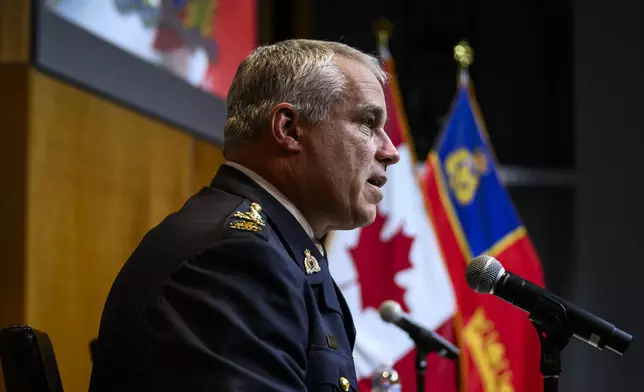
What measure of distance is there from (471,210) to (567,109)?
148cm

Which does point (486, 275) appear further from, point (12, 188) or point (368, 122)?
point (12, 188)

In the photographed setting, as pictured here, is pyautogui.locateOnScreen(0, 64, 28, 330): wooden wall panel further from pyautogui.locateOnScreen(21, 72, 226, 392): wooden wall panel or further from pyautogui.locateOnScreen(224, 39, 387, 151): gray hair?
pyautogui.locateOnScreen(224, 39, 387, 151): gray hair

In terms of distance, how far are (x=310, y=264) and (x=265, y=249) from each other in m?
0.20

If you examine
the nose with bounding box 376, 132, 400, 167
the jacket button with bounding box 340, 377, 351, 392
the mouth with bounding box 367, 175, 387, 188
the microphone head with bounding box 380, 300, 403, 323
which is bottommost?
the microphone head with bounding box 380, 300, 403, 323

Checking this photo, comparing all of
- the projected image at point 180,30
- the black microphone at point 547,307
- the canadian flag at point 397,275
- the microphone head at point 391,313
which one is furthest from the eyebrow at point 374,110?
the canadian flag at point 397,275

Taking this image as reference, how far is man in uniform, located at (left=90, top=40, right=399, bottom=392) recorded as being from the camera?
1211 mm

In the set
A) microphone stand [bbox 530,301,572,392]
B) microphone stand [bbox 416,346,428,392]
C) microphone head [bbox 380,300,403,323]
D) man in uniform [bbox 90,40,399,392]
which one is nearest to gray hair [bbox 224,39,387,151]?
man in uniform [bbox 90,40,399,392]

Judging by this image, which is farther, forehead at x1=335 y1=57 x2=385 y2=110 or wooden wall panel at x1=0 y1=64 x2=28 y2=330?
wooden wall panel at x1=0 y1=64 x2=28 y2=330

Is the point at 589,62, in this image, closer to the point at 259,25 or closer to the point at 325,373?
the point at 259,25

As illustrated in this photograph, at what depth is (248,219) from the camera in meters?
1.39

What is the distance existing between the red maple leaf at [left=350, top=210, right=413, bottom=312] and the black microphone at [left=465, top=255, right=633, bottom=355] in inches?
94.9

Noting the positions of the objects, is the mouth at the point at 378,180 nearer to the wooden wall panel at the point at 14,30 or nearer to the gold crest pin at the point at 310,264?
the gold crest pin at the point at 310,264

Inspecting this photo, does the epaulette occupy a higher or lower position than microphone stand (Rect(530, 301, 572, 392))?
higher

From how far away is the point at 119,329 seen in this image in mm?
1311
